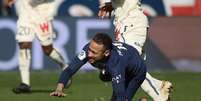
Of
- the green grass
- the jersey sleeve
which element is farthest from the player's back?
the green grass

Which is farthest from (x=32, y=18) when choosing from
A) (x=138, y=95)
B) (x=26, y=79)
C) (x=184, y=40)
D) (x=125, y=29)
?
(x=184, y=40)

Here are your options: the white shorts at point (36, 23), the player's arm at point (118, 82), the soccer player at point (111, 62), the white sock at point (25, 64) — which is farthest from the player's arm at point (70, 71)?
the white shorts at point (36, 23)

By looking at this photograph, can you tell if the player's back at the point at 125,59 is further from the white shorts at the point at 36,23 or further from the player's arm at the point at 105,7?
the white shorts at the point at 36,23

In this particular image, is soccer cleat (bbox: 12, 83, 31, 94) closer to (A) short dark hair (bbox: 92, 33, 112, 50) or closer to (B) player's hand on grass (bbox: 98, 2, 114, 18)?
(B) player's hand on grass (bbox: 98, 2, 114, 18)

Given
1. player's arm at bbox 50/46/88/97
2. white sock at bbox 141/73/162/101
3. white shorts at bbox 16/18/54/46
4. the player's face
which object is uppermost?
the player's face

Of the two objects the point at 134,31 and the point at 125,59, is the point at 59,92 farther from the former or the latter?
the point at 134,31

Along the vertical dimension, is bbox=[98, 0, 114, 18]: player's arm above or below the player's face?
below

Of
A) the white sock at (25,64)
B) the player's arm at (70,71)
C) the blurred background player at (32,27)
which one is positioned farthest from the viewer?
the blurred background player at (32,27)

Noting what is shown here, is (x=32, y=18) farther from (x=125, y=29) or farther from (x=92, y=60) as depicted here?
(x=92, y=60)

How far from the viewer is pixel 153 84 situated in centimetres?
1028

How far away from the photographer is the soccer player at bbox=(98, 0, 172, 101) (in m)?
10.3

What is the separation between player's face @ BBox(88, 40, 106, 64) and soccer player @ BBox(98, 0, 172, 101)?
1749 mm

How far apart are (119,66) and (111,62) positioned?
0.09m

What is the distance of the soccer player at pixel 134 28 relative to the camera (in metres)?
10.3
